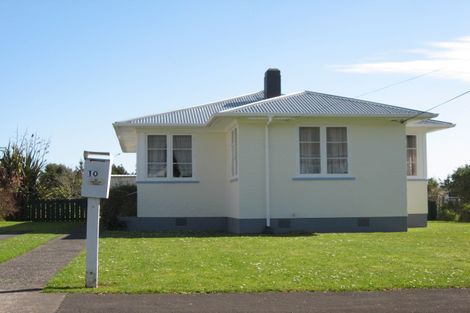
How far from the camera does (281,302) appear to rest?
29.1 ft

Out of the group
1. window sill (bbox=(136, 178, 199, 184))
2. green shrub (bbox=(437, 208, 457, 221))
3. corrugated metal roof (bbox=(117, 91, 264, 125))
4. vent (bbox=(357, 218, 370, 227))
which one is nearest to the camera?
vent (bbox=(357, 218, 370, 227))

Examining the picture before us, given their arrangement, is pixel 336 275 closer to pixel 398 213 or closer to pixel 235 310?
pixel 235 310

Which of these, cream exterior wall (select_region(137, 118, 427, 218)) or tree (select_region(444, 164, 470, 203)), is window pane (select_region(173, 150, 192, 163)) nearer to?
cream exterior wall (select_region(137, 118, 427, 218))

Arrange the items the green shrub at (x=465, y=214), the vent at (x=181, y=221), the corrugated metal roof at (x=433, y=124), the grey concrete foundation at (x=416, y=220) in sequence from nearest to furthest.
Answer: the vent at (x=181, y=221)
the corrugated metal roof at (x=433, y=124)
the grey concrete foundation at (x=416, y=220)
the green shrub at (x=465, y=214)

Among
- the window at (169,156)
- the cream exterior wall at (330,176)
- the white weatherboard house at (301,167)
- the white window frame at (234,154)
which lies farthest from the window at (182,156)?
the cream exterior wall at (330,176)

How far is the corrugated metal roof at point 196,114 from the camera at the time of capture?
2241 cm

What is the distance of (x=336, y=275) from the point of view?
1088 centimetres

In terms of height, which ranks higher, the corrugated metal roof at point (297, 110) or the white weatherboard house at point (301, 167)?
the corrugated metal roof at point (297, 110)

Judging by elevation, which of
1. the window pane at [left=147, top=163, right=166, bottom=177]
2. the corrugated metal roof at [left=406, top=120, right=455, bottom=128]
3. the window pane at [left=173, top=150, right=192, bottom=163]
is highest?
the corrugated metal roof at [left=406, top=120, right=455, bottom=128]

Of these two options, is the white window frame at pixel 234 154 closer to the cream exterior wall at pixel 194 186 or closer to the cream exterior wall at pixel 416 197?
the cream exterior wall at pixel 194 186

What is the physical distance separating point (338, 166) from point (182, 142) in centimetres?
558

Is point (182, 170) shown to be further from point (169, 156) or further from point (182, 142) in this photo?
point (182, 142)

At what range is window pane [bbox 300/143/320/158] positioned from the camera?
20.8 meters

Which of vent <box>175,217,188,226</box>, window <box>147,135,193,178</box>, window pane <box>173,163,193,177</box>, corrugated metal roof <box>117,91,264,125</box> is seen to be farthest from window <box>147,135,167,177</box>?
vent <box>175,217,188,226</box>
